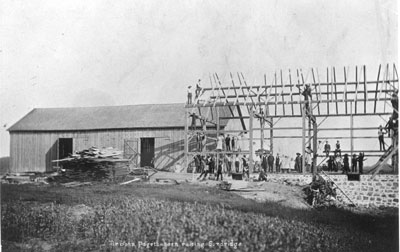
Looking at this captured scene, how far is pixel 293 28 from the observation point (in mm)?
15625

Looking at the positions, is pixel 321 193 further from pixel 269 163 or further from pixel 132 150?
pixel 132 150

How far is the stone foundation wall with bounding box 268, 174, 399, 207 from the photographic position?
669 inches

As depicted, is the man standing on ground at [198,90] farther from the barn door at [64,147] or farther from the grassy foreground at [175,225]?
the barn door at [64,147]

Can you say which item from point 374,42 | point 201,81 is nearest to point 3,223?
point 201,81

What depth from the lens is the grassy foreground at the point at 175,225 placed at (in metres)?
14.4

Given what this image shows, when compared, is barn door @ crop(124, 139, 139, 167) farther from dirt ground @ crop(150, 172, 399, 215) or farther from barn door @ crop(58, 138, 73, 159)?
dirt ground @ crop(150, 172, 399, 215)

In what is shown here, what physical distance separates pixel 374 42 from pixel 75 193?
11.8m

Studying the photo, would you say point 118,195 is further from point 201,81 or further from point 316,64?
point 316,64

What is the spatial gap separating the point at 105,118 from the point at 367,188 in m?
14.7

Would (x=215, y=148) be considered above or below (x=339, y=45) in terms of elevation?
below

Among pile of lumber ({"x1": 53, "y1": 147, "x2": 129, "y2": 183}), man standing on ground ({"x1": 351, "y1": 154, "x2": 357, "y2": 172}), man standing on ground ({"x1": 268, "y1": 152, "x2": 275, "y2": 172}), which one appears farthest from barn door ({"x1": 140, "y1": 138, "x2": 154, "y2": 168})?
man standing on ground ({"x1": 351, "y1": 154, "x2": 357, "y2": 172})

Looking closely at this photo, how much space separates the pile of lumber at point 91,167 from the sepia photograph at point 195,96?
6cm

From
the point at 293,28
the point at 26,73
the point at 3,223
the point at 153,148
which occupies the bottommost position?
the point at 3,223

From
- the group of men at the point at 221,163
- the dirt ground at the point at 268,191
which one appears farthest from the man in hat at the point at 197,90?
the dirt ground at the point at 268,191
